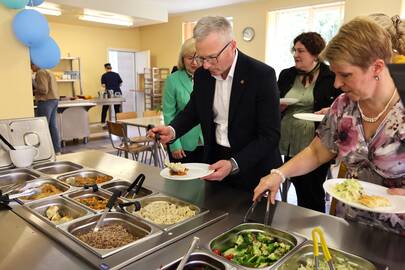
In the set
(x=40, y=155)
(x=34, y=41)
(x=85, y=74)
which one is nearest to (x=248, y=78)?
(x=40, y=155)

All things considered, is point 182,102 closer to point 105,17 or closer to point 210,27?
point 210,27

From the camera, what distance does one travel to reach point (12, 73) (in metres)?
2.60

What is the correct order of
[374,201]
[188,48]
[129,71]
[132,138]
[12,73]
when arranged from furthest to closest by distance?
1. [129,71]
2. [132,138]
3. [12,73]
4. [188,48]
5. [374,201]

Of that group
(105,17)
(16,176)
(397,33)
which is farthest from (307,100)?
(105,17)

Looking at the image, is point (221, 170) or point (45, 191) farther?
point (45, 191)

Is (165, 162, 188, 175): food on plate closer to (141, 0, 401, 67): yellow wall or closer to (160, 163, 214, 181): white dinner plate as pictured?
(160, 163, 214, 181): white dinner plate

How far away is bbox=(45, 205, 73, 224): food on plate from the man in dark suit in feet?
1.81

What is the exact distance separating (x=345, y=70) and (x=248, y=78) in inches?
21.1

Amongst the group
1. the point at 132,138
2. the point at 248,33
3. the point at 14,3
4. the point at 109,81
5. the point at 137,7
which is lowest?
the point at 132,138

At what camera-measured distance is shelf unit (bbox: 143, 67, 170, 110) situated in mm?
8797

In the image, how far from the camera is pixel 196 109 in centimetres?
176

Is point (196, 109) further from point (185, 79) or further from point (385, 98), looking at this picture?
point (385, 98)

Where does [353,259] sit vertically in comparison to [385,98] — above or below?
below

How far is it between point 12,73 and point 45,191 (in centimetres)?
154
